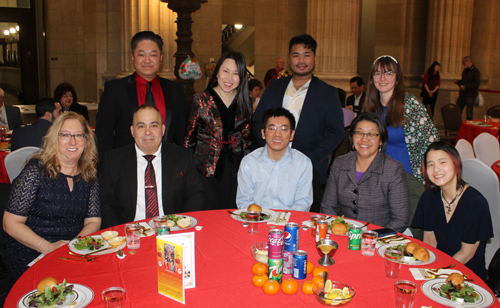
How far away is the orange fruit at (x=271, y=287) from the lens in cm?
172

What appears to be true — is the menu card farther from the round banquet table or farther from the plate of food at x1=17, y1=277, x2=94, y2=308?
the plate of food at x1=17, y1=277, x2=94, y2=308

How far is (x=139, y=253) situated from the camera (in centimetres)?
214

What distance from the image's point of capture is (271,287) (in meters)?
1.72

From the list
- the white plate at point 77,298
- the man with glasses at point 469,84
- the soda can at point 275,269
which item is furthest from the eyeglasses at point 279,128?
the man with glasses at point 469,84

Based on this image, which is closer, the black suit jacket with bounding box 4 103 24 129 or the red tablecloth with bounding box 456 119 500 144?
the black suit jacket with bounding box 4 103 24 129

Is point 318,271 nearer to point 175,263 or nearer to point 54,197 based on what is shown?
point 175,263

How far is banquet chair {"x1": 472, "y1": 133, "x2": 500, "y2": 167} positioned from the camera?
16.9ft

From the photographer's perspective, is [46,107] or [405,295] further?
[46,107]

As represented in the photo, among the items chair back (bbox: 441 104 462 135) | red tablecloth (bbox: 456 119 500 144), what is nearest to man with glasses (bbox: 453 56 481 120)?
chair back (bbox: 441 104 462 135)

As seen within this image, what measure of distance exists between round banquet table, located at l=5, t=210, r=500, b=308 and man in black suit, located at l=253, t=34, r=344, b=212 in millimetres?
1485

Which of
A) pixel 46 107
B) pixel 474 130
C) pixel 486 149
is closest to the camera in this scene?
pixel 46 107

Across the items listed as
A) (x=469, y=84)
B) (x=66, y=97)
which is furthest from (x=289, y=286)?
(x=469, y=84)

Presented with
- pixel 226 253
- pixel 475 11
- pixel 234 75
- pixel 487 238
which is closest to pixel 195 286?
pixel 226 253

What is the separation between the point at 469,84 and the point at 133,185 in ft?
36.6
